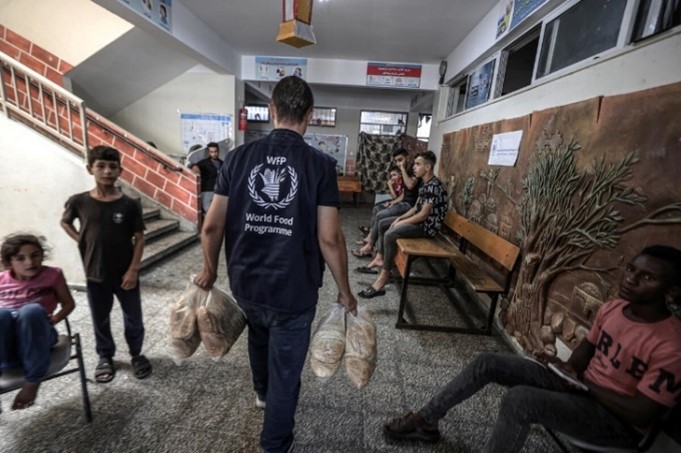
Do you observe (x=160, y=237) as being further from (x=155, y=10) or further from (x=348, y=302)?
(x=348, y=302)

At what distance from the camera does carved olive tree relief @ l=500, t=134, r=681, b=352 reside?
5.31ft

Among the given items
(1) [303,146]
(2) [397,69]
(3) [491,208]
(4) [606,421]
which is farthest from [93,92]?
(4) [606,421]

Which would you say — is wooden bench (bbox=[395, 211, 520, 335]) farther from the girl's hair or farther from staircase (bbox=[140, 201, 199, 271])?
staircase (bbox=[140, 201, 199, 271])

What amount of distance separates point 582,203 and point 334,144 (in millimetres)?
7173

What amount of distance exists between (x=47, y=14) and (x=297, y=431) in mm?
5885

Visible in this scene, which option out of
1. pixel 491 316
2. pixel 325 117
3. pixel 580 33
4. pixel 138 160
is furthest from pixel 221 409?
pixel 325 117

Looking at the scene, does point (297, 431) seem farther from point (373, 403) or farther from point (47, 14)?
point (47, 14)

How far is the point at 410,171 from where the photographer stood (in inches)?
161

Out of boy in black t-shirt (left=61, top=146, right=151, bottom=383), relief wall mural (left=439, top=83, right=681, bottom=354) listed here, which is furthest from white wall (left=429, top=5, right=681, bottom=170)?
boy in black t-shirt (left=61, top=146, right=151, bottom=383)

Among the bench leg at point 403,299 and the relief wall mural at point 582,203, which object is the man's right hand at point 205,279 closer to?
the bench leg at point 403,299

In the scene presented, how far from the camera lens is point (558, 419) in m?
1.12

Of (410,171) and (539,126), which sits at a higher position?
(539,126)

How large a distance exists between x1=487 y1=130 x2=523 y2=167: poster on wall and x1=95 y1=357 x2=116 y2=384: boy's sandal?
3310 mm

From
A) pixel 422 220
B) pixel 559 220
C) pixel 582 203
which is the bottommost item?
pixel 422 220
